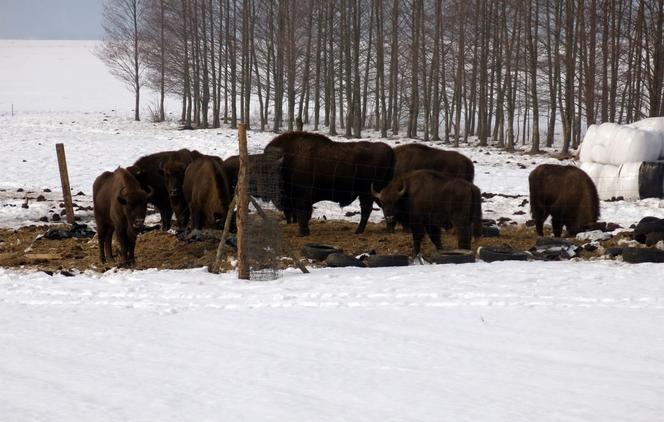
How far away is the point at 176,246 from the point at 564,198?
7.13 meters

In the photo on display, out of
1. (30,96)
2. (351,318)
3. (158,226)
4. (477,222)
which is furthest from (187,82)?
(351,318)

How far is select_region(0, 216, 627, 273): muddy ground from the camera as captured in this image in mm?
12852

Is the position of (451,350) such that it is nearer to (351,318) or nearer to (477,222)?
(351,318)

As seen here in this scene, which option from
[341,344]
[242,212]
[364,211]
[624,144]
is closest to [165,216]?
[364,211]

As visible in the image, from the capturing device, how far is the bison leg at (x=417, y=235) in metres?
13.3

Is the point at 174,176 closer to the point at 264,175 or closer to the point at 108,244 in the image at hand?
the point at 264,175

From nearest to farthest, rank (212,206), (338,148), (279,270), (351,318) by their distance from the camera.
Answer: (351,318)
(279,270)
(212,206)
(338,148)

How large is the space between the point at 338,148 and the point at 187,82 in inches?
1432

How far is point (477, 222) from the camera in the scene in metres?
13.8

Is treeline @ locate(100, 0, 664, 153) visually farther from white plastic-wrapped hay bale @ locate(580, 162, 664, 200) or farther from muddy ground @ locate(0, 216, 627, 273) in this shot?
muddy ground @ locate(0, 216, 627, 273)

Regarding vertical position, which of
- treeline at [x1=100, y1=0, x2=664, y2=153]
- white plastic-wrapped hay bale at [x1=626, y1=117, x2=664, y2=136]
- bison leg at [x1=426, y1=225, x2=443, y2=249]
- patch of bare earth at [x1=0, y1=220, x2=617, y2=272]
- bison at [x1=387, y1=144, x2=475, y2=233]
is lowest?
patch of bare earth at [x1=0, y1=220, x2=617, y2=272]

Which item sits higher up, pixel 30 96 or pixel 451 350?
pixel 30 96

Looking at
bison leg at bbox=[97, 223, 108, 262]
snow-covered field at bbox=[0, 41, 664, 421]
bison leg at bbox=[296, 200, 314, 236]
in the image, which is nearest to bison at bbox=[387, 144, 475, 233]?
bison leg at bbox=[296, 200, 314, 236]

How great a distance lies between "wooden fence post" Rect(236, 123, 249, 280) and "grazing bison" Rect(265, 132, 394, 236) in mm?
3937
